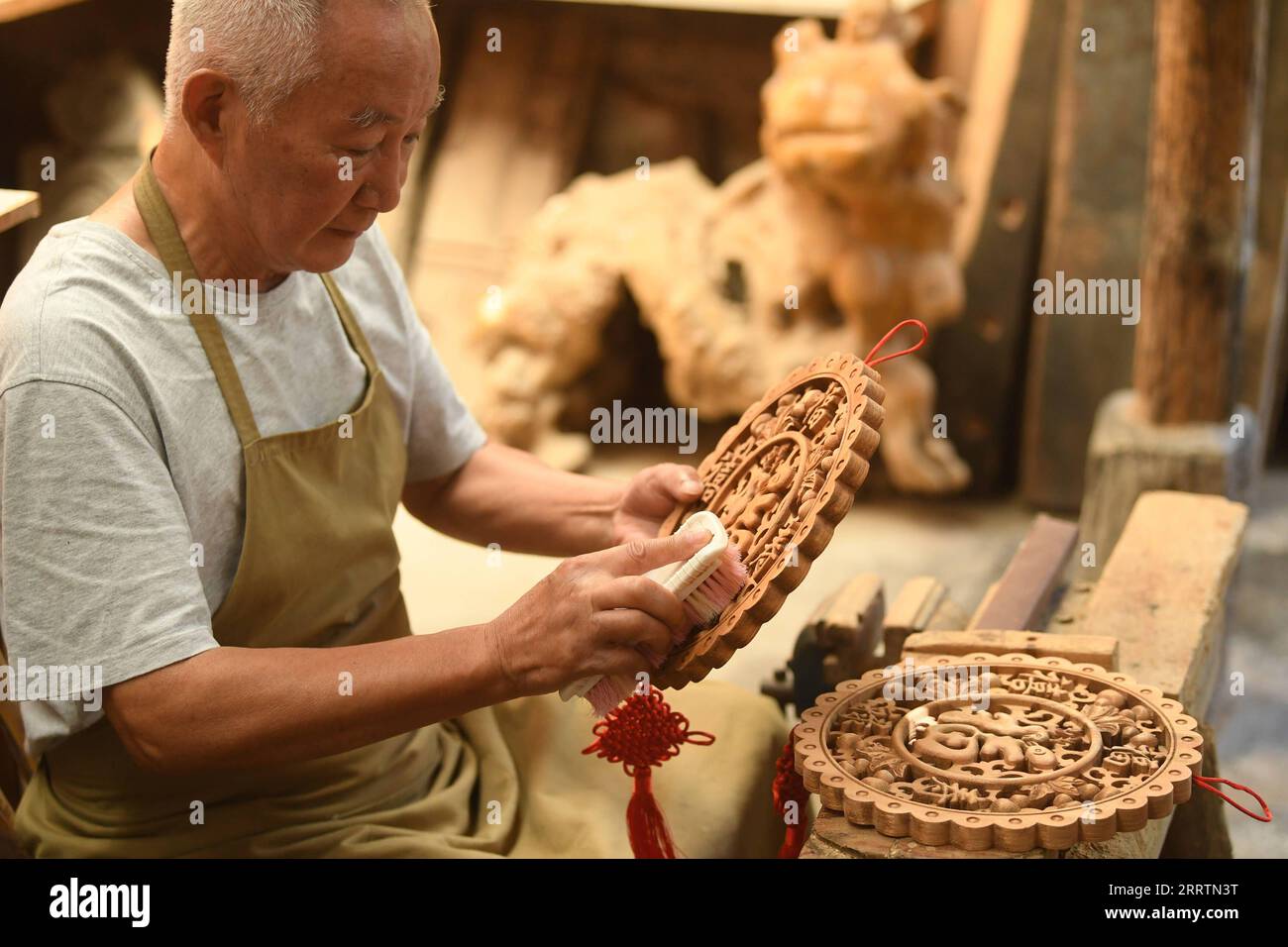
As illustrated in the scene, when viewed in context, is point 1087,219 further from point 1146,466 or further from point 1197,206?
point 1146,466

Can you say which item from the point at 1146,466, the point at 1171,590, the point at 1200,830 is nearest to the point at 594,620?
the point at 1200,830

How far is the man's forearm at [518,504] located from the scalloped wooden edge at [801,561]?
57cm

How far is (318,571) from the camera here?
76.7 inches

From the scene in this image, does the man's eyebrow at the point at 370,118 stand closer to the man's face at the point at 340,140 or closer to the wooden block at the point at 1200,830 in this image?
the man's face at the point at 340,140

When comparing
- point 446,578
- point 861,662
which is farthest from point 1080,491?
point 861,662

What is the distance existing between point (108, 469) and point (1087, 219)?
3.86m

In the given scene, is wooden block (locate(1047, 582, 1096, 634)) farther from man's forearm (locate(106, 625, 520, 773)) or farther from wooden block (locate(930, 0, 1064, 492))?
wooden block (locate(930, 0, 1064, 492))

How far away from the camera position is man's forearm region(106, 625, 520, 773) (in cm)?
168

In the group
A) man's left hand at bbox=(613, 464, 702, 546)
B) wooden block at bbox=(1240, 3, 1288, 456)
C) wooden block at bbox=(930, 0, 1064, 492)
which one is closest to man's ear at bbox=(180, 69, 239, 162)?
man's left hand at bbox=(613, 464, 702, 546)

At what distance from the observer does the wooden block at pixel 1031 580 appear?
2455 millimetres

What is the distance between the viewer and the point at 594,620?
1662 millimetres

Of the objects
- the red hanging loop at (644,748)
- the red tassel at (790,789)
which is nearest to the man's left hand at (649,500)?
the red hanging loop at (644,748)

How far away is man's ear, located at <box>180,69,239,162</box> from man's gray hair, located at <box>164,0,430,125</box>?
12 mm
